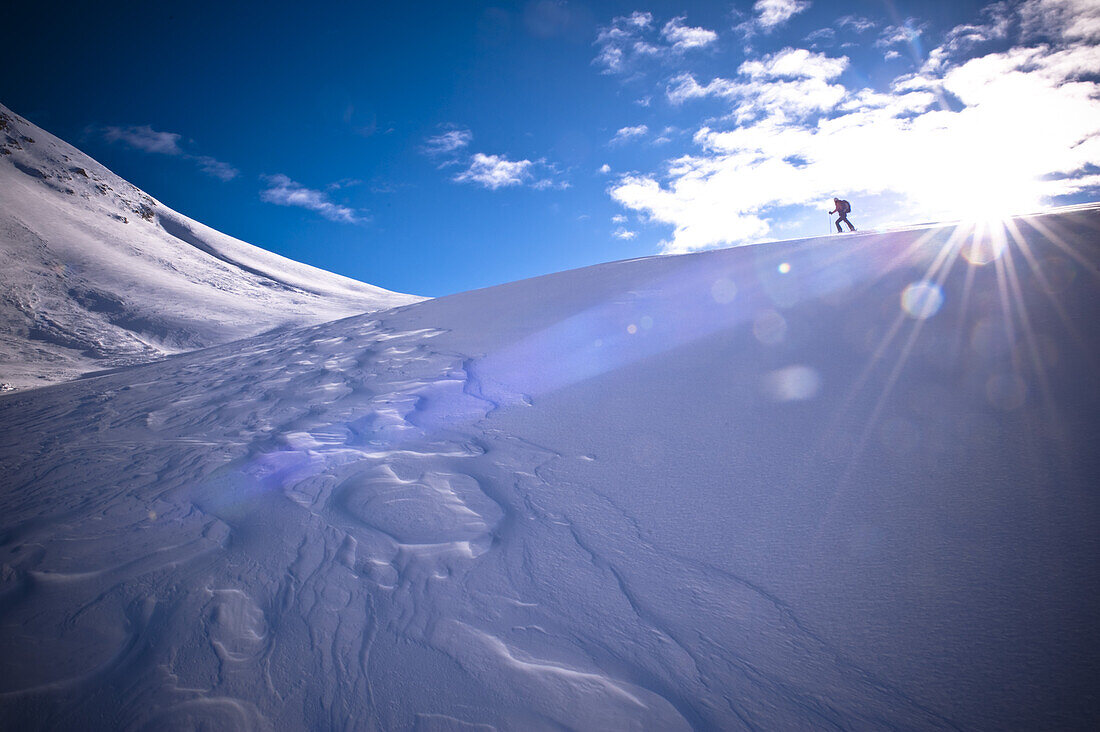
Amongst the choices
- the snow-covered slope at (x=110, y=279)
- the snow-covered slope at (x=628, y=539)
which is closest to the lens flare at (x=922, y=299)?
the snow-covered slope at (x=628, y=539)

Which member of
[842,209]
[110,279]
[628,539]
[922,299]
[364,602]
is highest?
[842,209]

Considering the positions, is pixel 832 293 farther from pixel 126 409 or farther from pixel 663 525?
pixel 126 409

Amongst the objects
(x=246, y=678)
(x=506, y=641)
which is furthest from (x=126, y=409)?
(x=506, y=641)

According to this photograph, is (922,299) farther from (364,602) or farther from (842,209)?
(842,209)

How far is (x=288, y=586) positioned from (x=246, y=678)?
340 mm

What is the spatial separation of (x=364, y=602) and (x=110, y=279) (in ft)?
46.6

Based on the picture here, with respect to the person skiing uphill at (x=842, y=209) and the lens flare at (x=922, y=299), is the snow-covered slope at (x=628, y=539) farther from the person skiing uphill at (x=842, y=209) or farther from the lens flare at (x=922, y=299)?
the person skiing uphill at (x=842, y=209)

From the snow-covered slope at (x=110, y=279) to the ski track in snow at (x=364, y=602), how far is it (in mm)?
6994

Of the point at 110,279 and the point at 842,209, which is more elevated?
the point at 842,209

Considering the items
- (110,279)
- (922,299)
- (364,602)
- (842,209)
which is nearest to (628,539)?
(364,602)

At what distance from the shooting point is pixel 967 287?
2.99m

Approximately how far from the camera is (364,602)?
154cm

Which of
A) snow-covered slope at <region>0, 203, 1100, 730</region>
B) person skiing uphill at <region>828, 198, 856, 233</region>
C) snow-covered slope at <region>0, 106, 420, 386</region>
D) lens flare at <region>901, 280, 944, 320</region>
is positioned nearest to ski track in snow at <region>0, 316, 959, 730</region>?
snow-covered slope at <region>0, 203, 1100, 730</region>

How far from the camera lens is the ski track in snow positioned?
1198 millimetres
